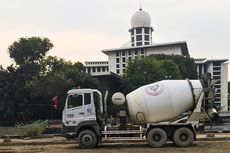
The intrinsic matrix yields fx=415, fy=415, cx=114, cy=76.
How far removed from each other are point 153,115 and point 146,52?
123 m

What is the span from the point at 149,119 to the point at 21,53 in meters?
53.2

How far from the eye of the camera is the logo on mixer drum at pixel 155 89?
2266cm

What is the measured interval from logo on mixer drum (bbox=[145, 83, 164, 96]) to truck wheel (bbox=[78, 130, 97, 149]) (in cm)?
386

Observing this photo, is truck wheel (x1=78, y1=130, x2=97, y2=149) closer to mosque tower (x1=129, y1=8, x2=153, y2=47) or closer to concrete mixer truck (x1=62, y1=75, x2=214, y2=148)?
concrete mixer truck (x1=62, y1=75, x2=214, y2=148)

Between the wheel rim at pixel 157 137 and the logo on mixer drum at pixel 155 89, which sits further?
the logo on mixer drum at pixel 155 89

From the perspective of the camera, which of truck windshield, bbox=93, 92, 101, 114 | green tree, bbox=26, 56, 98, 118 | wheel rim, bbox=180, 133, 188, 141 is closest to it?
wheel rim, bbox=180, 133, 188, 141

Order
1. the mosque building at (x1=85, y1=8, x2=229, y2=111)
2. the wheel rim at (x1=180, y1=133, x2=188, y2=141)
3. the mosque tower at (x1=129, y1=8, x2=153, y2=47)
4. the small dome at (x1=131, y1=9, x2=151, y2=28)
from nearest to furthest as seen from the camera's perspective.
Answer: the wheel rim at (x1=180, y1=133, x2=188, y2=141), the mosque building at (x1=85, y1=8, x2=229, y2=111), the small dome at (x1=131, y1=9, x2=151, y2=28), the mosque tower at (x1=129, y1=8, x2=153, y2=47)

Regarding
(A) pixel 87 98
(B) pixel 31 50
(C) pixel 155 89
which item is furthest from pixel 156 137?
(B) pixel 31 50

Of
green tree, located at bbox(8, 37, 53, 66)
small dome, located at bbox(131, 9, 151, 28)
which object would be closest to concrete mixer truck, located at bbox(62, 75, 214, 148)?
green tree, located at bbox(8, 37, 53, 66)

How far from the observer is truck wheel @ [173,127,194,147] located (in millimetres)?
22344

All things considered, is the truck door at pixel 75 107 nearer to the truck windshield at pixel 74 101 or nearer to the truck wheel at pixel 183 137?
the truck windshield at pixel 74 101

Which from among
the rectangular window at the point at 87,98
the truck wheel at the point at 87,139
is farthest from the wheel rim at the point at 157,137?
the rectangular window at the point at 87,98

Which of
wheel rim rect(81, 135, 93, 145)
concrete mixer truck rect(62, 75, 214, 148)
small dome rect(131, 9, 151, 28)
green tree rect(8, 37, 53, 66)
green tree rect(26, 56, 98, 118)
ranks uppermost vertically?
small dome rect(131, 9, 151, 28)

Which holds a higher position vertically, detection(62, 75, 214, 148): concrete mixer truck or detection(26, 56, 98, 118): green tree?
detection(26, 56, 98, 118): green tree
